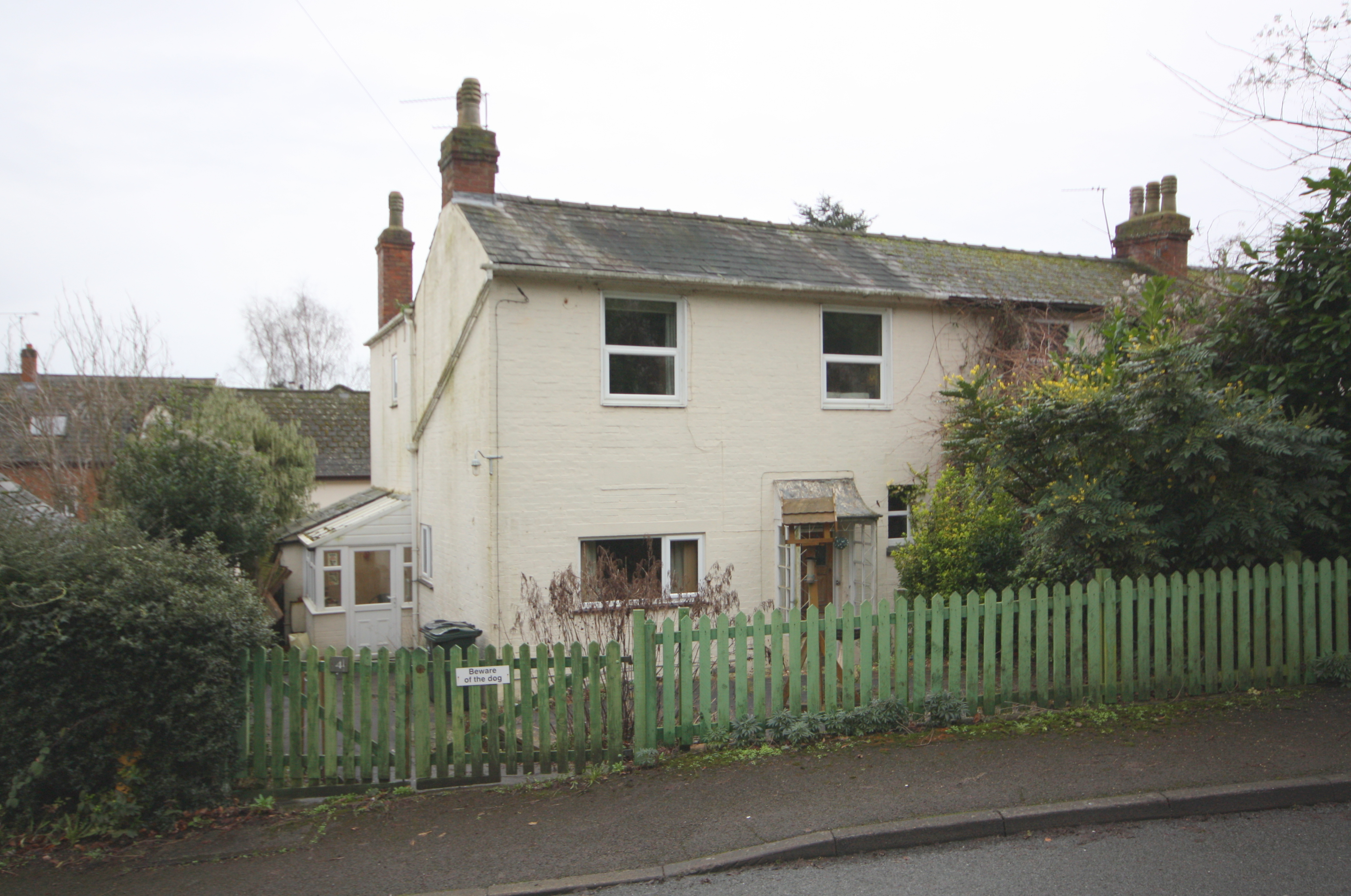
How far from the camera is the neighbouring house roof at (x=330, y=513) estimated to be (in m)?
18.8

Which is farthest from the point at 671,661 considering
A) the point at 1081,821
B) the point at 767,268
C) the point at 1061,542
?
the point at 767,268

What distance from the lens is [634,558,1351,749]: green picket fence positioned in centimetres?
755

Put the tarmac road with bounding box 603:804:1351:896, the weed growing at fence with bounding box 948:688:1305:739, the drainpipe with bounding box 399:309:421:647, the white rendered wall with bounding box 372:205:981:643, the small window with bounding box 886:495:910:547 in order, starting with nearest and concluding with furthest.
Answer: the tarmac road with bounding box 603:804:1351:896 → the weed growing at fence with bounding box 948:688:1305:739 → the white rendered wall with bounding box 372:205:981:643 → the small window with bounding box 886:495:910:547 → the drainpipe with bounding box 399:309:421:647

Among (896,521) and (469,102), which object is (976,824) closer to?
(896,521)

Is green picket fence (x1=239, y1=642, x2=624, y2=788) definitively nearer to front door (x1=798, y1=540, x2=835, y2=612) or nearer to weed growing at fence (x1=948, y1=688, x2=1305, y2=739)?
weed growing at fence (x1=948, y1=688, x2=1305, y2=739)

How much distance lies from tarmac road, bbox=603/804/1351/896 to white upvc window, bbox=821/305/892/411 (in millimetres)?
8443

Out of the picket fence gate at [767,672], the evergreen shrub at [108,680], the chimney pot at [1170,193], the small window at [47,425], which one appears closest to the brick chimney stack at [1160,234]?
the chimney pot at [1170,193]

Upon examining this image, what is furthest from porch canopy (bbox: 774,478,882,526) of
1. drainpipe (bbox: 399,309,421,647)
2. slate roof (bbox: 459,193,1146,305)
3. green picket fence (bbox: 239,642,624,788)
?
drainpipe (bbox: 399,309,421,647)

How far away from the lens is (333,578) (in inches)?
663

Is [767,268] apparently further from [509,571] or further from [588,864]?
[588,864]

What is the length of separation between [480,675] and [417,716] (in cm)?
56

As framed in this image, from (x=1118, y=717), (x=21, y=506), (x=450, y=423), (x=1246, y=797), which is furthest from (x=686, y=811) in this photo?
(x=450, y=423)

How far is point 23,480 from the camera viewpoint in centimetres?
1605

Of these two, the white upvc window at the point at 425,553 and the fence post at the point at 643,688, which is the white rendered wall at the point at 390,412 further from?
the fence post at the point at 643,688
